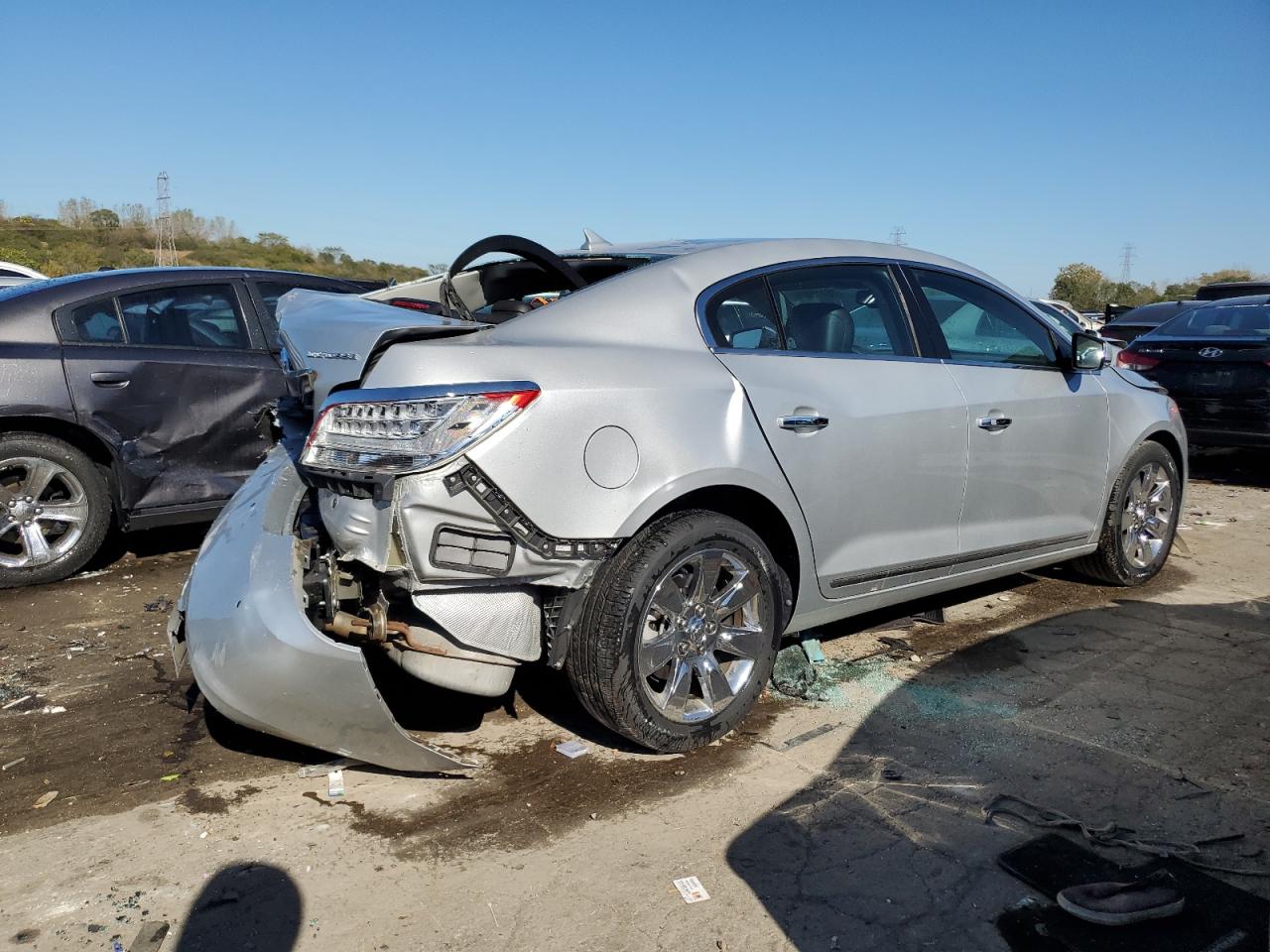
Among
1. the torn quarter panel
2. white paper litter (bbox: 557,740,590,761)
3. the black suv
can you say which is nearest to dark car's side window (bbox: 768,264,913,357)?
white paper litter (bbox: 557,740,590,761)

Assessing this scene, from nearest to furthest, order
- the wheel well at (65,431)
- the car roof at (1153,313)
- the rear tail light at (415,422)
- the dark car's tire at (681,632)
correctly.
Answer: the rear tail light at (415,422) < the dark car's tire at (681,632) < the wheel well at (65,431) < the car roof at (1153,313)

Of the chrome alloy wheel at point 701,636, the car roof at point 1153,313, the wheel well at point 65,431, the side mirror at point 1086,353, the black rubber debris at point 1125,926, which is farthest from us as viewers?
the car roof at point 1153,313

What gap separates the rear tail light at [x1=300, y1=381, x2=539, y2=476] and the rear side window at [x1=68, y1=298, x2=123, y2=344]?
11.2ft

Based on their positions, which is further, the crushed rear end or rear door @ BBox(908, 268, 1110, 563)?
rear door @ BBox(908, 268, 1110, 563)

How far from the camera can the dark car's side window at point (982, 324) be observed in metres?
4.36

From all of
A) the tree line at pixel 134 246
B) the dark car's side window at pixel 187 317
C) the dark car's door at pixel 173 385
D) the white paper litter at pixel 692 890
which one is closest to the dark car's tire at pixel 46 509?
the dark car's door at pixel 173 385

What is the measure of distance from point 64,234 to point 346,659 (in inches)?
2085

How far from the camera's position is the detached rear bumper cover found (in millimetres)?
2932

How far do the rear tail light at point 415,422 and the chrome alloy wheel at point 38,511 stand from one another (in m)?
3.29

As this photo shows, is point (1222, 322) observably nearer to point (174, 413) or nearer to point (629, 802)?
point (629, 802)

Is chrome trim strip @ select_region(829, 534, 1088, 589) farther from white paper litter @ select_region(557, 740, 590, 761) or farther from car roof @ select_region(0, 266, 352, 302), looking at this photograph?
car roof @ select_region(0, 266, 352, 302)

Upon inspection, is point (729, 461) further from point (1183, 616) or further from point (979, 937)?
point (1183, 616)

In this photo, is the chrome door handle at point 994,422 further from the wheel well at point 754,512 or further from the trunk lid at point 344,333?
the trunk lid at point 344,333

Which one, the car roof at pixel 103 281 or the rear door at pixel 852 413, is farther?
the car roof at pixel 103 281
